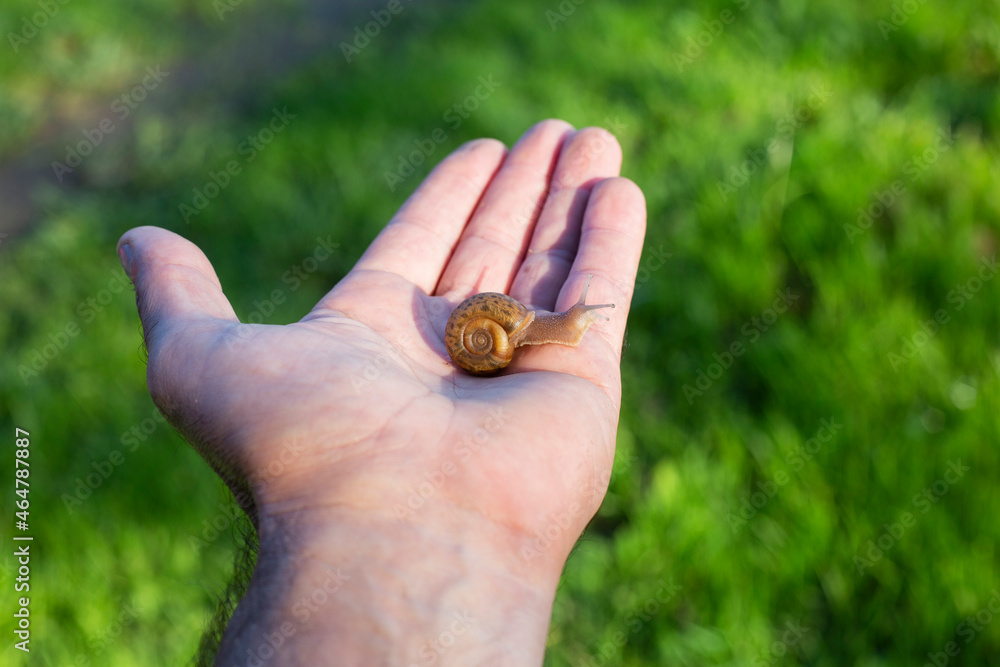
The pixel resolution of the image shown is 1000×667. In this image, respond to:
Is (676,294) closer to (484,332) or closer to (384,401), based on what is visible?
(484,332)

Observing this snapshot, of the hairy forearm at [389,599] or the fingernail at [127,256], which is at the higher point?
the hairy forearm at [389,599]

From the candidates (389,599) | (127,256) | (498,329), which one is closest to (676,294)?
(498,329)

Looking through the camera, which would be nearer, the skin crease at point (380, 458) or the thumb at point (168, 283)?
the skin crease at point (380, 458)

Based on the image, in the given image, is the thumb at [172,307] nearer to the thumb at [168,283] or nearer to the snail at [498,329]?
the thumb at [168,283]

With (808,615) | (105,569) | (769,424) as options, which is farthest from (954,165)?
(105,569)

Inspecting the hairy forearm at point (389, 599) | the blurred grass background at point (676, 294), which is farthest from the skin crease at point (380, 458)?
the blurred grass background at point (676, 294)

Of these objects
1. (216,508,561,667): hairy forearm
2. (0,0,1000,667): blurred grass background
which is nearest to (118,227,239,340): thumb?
(216,508,561,667): hairy forearm

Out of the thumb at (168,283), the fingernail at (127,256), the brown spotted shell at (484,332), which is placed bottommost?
the fingernail at (127,256)
